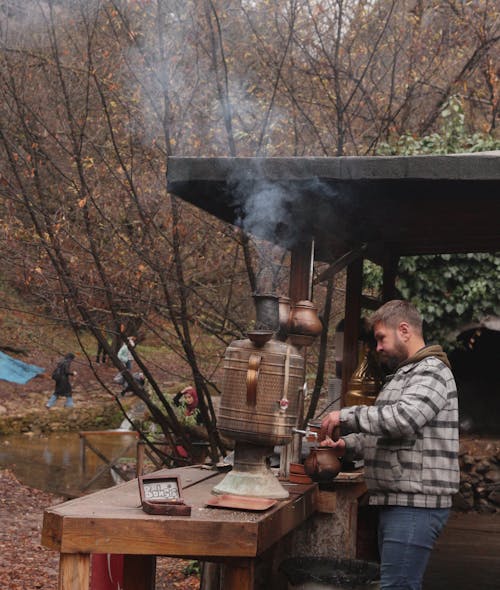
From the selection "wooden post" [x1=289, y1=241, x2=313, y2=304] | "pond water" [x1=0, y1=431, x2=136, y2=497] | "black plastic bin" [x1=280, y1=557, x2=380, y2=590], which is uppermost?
"wooden post" [x1=289, y1=241, x2=313, y2=304]

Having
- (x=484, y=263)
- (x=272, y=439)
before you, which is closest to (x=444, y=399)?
(x=272, y=439)

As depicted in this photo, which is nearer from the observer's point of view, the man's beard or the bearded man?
the bearded man

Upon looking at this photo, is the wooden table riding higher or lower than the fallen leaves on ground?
higher

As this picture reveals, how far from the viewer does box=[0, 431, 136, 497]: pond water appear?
1309 centimetres

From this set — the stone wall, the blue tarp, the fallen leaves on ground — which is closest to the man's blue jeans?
the fallen leaves on ground

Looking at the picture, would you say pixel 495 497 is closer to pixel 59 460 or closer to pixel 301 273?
pixel 301 273

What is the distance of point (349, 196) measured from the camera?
16.3ft

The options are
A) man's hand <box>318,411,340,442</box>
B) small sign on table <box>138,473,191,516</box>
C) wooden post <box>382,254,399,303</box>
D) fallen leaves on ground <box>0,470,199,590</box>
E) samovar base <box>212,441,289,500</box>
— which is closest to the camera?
small sign on table <box>138,473,191,516</box>

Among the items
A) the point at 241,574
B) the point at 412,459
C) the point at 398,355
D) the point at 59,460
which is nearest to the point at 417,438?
the point at 412,459

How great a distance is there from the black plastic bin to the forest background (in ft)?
10.8

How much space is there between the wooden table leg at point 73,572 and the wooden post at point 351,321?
10.6 feet

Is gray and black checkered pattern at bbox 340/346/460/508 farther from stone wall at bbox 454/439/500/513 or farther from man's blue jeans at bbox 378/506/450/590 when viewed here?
stone wall at bbox 454/439/500/513

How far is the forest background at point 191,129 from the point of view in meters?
8.02

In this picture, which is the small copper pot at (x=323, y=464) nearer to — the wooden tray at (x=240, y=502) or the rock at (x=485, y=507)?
the wooden tray at (x=240, y=502)
